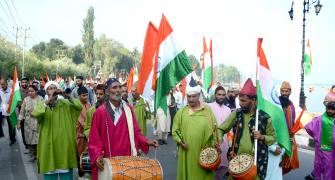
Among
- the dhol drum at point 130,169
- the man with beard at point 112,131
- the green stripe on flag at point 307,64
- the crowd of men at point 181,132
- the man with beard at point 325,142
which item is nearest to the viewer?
the dhol drum at point 130,169

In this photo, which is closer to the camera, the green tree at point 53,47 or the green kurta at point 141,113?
the green kurta at point 141,113

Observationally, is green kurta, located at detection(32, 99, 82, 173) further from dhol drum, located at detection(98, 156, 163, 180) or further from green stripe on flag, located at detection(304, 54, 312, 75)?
green stripe on flag, located at detection(304, 54, 312, 75)

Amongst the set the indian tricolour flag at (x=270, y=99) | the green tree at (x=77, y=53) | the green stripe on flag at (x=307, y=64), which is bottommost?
the indian tricolour flag at (x=270, y=99)

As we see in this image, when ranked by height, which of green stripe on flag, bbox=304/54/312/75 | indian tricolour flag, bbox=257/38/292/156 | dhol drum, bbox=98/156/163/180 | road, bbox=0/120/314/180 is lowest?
road, bbox=0/120/314/180

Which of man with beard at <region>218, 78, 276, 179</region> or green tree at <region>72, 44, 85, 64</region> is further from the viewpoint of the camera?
green tree at <region>72, 44, 85, 64</region>

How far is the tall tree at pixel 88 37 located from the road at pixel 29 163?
284 ft

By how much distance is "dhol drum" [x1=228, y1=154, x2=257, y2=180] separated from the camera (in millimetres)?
4578

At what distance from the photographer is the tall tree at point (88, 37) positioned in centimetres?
9688

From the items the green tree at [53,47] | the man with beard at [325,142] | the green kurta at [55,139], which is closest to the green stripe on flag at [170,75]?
the green kurta at [55,139]

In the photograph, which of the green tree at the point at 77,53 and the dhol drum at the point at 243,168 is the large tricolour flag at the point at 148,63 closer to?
the dhol drum at the point at 243,168

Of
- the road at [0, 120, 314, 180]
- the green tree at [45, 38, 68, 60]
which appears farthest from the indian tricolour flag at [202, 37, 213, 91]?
the green tree at [45, 38, 68, 60]

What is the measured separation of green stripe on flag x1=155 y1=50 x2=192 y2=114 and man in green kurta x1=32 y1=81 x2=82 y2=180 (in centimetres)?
138

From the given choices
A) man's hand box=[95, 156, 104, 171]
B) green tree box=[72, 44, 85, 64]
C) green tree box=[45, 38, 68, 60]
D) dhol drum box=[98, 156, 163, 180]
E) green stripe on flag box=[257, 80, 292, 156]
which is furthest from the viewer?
green tree box=[72, 44, 85, 64]

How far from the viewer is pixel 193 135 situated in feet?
18.6
